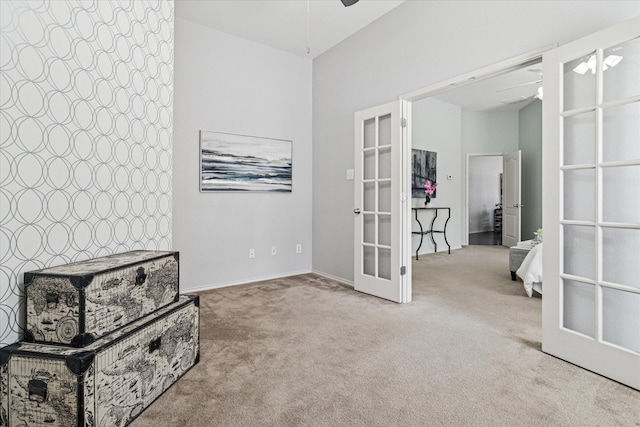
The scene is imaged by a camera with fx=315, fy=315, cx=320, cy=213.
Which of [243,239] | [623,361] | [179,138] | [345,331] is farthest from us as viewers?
[243,239]

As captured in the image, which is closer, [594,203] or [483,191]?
[594,203]

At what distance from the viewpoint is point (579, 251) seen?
1.95 metres

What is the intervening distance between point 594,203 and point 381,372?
1600 mm

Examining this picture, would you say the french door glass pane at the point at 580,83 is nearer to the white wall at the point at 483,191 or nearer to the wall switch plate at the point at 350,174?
the wall switch plate at the point at 350,174

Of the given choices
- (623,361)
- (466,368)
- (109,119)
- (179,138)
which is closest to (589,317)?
(623,361)

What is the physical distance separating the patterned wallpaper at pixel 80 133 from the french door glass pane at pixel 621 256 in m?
2.74

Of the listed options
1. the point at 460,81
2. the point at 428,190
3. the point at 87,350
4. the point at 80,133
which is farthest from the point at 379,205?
the point at 428,190

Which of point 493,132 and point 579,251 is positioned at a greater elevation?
point 493,132

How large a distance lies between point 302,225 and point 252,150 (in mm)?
1219

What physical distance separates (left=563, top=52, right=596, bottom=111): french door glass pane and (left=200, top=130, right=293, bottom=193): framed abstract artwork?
9.80 ft

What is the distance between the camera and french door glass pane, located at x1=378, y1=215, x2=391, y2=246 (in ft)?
10.9

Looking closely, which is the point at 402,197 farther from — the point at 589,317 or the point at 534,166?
the point at 534,166

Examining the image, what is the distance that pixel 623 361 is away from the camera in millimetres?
1708

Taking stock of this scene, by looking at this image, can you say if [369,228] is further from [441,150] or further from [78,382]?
[441,150]
